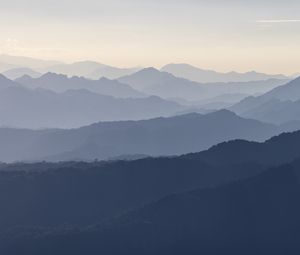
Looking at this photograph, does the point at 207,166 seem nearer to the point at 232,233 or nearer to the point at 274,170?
the point at 274,170

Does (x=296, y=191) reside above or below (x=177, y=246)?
above

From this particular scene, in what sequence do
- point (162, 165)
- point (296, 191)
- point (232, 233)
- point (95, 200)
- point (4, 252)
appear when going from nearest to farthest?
point (4, 252) < point (232, 233) < point (296, 191) < point (95, 200) < point (162, 165)

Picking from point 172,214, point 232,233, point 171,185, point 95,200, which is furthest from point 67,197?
point 232,233

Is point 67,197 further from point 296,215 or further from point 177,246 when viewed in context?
point 296,215

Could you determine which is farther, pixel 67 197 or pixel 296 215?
pixel 67 197

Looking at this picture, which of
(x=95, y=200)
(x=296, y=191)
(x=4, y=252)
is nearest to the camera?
(x=4, y=252)

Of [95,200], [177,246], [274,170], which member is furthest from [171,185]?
[177,246]
